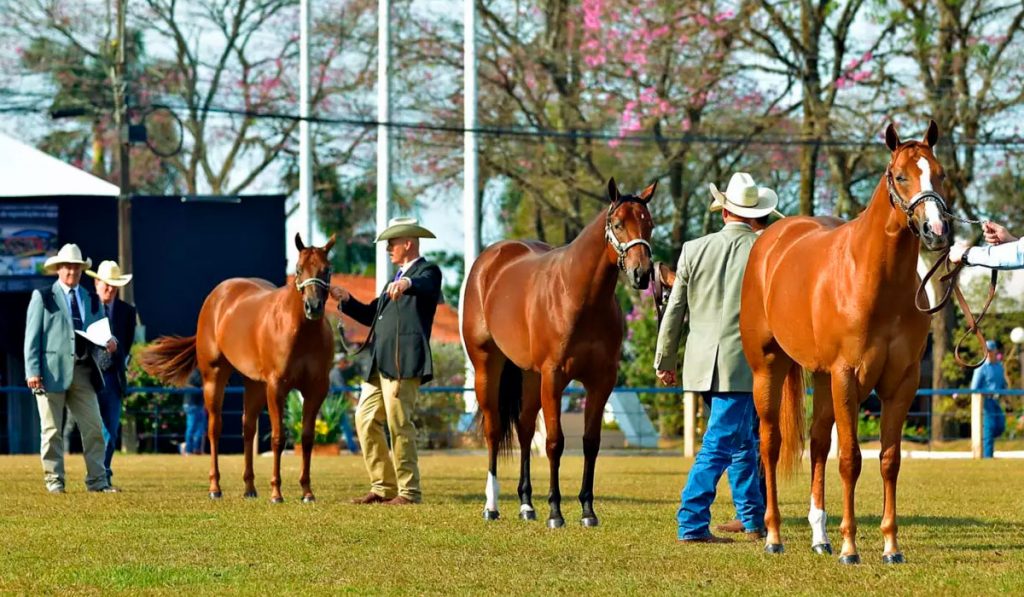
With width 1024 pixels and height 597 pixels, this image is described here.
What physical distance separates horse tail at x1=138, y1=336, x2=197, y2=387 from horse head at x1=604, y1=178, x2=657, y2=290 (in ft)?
23.0

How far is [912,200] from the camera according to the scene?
830 centimetres

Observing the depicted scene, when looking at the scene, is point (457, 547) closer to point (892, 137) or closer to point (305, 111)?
point (892, 137)

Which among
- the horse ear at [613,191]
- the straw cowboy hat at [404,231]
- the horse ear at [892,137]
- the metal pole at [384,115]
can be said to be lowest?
the straw cowboy hat at [404,231]

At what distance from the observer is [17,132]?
4516 cm

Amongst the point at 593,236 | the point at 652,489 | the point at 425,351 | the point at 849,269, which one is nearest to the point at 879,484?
the point at 652,489

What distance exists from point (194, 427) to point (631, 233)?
16744 mm

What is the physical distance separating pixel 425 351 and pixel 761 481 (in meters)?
3.61

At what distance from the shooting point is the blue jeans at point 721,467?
10195 mm

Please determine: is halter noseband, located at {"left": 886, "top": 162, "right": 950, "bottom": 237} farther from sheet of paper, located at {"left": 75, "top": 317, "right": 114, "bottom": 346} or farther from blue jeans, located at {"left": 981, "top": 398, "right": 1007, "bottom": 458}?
blue jeans, located at {"left": 981, "top": 398, "right": 1007, "bottom": 458}

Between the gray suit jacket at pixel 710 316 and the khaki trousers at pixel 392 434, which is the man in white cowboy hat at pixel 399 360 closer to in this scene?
the khaki trousers at pixel 392 434

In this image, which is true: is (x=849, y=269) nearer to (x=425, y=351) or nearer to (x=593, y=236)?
(x=593, y=236)

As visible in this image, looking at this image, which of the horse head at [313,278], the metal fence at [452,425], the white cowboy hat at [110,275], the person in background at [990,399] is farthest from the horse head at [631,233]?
the metal fence at [452,425]

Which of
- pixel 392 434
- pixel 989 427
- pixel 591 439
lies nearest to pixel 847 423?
pixel 591 439

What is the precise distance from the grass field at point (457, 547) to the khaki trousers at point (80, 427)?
223mm
